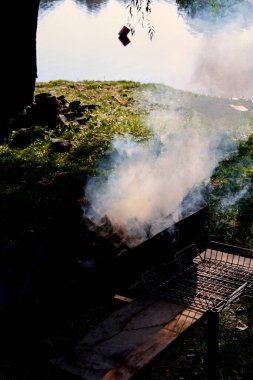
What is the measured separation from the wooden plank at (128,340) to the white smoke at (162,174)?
44.0 inches

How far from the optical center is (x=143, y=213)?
6289mm

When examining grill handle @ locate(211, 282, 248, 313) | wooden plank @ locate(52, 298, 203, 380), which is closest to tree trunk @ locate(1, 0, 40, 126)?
wooden plank @ locate(52, 298, 203, 380)

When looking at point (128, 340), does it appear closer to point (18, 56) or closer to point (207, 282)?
point (207, 282)

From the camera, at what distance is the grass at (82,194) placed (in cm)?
543

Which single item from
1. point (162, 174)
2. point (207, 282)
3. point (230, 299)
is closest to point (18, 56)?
point (162, 174)

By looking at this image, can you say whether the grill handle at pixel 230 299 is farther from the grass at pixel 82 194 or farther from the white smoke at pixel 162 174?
the white smoke at pixel 162 174

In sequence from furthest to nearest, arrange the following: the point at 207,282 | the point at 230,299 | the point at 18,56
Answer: the point at 18,56
the point at 207,282
the point at 230,299

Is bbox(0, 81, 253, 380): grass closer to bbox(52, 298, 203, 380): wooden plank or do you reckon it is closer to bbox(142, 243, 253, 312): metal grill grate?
bbox(52, 298, 203, 380): wooden plank

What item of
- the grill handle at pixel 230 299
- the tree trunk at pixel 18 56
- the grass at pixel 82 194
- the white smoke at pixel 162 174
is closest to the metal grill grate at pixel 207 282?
the grill handle at pixel 230 299

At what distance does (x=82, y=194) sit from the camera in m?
6.83

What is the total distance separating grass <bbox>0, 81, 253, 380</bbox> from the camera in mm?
5430

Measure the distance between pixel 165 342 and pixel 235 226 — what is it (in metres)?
4.38

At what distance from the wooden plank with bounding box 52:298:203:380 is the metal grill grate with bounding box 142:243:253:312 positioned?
0.14 metres

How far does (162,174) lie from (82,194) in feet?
3.96
